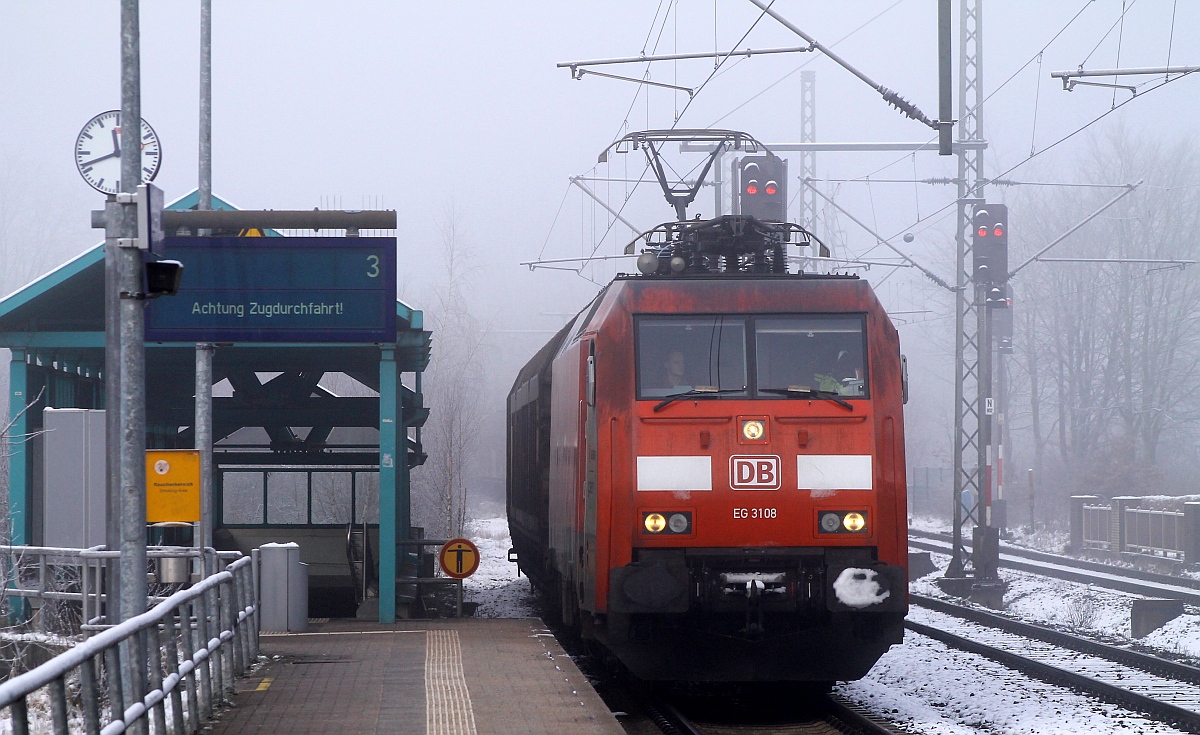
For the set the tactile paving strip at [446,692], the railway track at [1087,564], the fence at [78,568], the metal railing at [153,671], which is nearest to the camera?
the metal railing at [153,671]

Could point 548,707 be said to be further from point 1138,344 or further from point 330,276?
point 1138,344

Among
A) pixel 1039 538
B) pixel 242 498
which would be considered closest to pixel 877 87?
pixel 1039 538

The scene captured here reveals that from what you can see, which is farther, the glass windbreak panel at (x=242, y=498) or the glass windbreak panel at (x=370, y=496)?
the glass windbreak panel at (x=242, y=498)

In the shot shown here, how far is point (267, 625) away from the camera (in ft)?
47.0

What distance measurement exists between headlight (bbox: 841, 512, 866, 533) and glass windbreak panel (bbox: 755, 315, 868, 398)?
0.93 meters

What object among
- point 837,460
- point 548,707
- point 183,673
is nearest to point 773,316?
point 837,460

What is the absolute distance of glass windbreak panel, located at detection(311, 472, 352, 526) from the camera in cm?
3703

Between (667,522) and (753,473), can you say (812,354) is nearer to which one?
(753,473)

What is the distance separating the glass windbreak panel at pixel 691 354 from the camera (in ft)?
32.6

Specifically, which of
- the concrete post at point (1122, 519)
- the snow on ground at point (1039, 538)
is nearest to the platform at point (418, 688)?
the concrete post at point (1122, 519)

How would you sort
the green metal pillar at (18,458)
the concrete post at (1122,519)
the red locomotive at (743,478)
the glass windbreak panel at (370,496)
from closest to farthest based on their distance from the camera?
the red locomotive at (743,478) → the green metal pillar at (18,458) → the concrete post at (1122,519) → the glass windbreak panel at (370,496)

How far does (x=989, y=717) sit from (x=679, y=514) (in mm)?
3161

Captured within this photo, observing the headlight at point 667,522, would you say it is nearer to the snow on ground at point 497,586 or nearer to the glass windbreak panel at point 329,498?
the snow on ground at point 497,586

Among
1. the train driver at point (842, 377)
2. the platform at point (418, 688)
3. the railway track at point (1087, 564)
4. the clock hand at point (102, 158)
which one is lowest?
the railway track at point (1087, 564)
